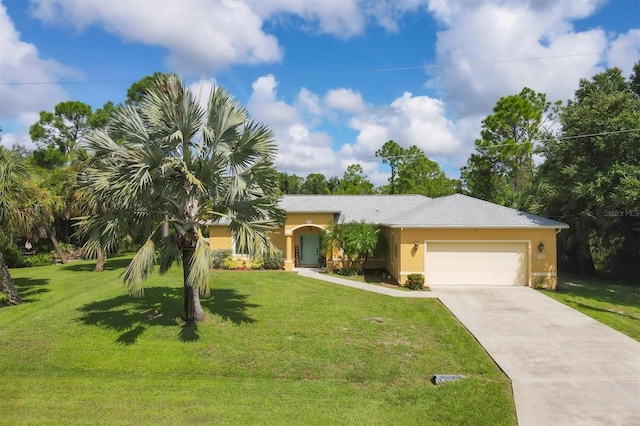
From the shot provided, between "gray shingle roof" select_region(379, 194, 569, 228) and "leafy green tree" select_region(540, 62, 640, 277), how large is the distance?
1805mm

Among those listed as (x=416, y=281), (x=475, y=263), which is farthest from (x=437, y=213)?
(x=416, y=281)

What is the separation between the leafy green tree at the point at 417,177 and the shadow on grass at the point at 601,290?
952 inches

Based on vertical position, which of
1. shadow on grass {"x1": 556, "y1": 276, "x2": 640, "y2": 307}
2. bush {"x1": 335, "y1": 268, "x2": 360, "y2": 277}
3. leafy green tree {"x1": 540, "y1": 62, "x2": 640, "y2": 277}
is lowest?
shadow on grass {"x1": 556, "y1": 276, "x2": 640, "y2": 307}

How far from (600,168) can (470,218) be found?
5240 mm

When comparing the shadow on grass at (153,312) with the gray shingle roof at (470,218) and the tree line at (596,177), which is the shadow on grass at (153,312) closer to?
the gray shingle roof at (470,218)

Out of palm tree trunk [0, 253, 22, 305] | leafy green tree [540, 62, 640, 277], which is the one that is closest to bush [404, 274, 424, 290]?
leafy green tree [540, 62, 640, 277]

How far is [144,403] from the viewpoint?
643 centimetres

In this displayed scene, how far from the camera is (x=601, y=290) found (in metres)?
15.6

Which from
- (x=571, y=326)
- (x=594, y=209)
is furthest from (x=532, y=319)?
A: (x=594, y=209)

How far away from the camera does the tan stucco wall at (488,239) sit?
15836 millimetres

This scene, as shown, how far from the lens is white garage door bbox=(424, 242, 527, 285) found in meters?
16.1

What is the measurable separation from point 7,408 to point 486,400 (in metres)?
7.92

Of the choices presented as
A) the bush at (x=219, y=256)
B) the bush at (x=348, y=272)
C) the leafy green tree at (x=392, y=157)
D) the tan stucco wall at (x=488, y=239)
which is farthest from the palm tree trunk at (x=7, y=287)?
the leafy green tree at (x=392, y=157)

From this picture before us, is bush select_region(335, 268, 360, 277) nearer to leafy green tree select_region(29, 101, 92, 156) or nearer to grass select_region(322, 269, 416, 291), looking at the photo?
grass select_region(322, 269, 416, 291)
